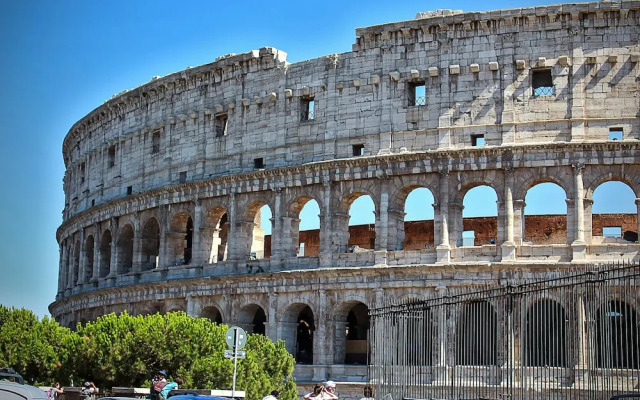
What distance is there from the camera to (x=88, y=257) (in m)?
52.9

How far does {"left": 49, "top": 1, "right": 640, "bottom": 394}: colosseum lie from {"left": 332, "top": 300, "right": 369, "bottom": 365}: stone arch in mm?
79

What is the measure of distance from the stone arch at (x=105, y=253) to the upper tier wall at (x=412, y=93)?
17.7 ft

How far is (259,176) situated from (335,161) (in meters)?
3.81

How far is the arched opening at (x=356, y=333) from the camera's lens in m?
40.8

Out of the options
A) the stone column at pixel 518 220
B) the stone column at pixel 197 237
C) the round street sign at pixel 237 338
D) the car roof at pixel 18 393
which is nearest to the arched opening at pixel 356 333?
the stone column at pixel 197 237

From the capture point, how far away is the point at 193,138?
44.9 m

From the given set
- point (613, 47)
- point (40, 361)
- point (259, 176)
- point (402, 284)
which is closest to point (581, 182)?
point (613, 47)

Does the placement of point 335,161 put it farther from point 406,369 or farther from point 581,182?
point 406,369

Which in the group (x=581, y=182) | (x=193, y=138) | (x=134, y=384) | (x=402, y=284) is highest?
(x=193, y=138)

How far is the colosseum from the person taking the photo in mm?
35969

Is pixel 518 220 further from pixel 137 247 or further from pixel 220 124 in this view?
pixel 137 247

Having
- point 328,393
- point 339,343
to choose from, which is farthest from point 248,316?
point 328,393

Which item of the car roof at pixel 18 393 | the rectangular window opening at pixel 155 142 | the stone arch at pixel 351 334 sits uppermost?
the rectangular window opening at pixel 155 142

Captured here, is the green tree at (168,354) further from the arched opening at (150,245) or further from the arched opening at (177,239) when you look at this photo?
the arched opening at (150,245)
